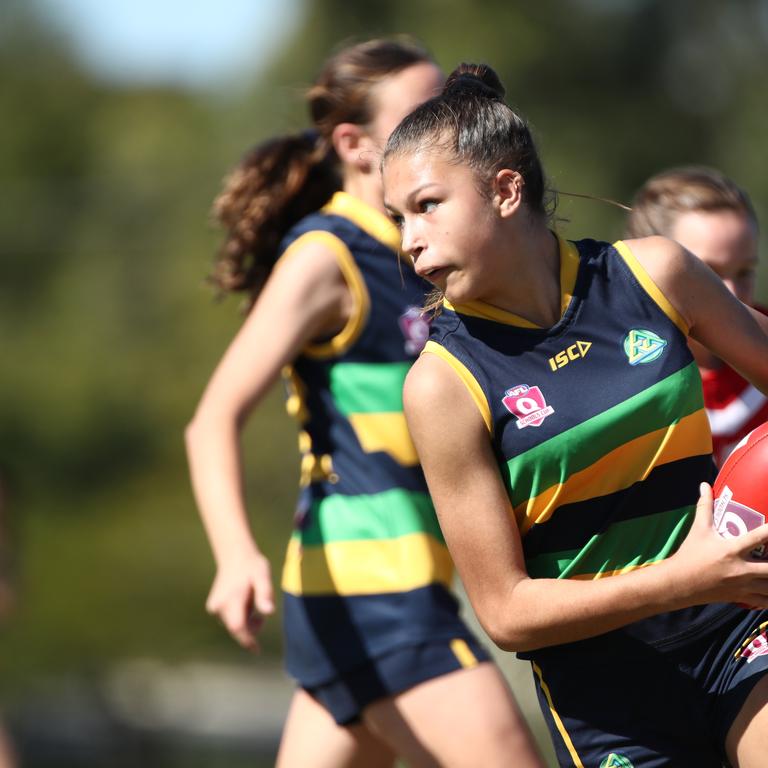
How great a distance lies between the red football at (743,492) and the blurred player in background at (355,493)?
3.17 ft

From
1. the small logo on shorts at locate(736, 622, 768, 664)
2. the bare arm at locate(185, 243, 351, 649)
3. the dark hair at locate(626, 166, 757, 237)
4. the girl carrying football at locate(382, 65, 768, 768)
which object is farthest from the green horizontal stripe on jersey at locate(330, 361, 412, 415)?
the small logo on shorts at locate(736, 622, 768, 664)

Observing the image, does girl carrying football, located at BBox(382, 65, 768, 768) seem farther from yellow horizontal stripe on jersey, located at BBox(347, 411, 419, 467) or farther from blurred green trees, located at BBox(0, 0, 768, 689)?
blurred green trees, located at BBox(0, 0, 768, 689)

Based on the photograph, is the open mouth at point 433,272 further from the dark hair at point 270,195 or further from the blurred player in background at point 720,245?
the dark hair at point 270,195

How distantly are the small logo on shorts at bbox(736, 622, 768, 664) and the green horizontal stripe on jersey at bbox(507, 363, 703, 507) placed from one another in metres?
0.46

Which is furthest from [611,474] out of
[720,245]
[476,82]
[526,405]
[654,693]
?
[720,245]

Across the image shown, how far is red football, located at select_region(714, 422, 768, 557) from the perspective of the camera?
272 centimetres

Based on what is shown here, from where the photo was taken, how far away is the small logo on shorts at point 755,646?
2.84m

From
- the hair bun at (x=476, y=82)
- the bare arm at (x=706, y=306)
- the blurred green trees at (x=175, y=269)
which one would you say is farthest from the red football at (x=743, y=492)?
the blurred green trees at (x=175, y=269)

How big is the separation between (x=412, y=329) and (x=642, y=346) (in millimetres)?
1056

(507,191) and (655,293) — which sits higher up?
(507,191)

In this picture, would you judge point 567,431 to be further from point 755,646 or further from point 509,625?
point 755,646

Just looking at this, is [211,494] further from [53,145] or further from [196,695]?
[53,145]

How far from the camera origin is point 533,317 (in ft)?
9.46

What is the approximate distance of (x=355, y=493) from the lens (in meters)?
3.83
